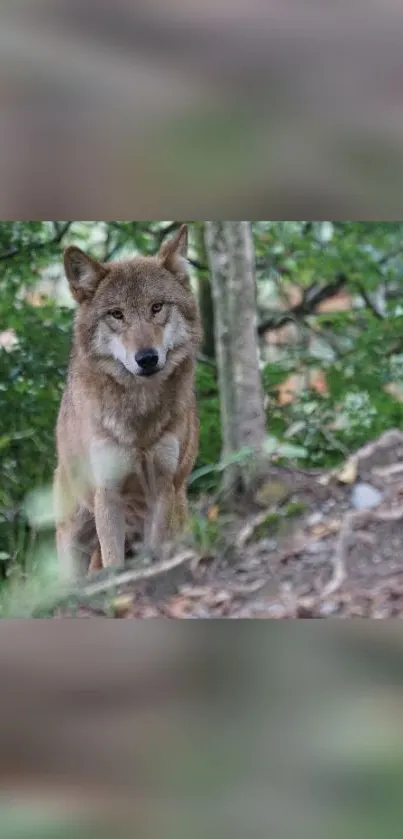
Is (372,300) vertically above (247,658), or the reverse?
(372,300)

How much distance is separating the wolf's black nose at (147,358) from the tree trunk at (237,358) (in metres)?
0.17

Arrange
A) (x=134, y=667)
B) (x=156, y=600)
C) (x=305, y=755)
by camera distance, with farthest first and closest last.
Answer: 1. (x=156, y=600)
2. (x=134, y=667)
3. (x=305, y=755)

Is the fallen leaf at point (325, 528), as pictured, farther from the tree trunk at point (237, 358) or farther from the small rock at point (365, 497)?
the tree trunk at point (237, 358)

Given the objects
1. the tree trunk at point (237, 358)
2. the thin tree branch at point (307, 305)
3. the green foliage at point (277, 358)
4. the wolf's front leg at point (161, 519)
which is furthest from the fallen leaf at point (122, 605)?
the thin tree branch at point (307, 305)

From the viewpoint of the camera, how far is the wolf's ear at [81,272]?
1.95 metres

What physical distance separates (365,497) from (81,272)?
82cm

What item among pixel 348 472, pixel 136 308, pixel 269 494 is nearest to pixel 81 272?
pixel 136 308

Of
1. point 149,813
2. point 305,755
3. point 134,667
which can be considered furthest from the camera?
point 134,667

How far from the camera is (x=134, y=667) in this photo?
160 cm

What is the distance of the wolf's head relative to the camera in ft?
6.39
